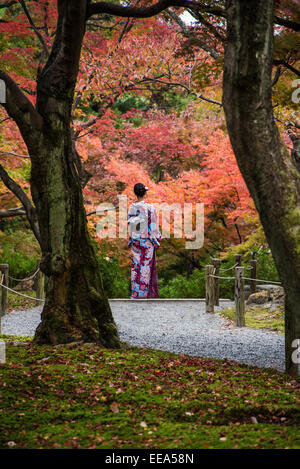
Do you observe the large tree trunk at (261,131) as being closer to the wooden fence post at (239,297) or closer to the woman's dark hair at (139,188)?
the wooden fence post at (239,297)

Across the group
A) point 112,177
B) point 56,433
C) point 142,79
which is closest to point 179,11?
point 142,79

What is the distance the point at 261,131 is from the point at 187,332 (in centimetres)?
546

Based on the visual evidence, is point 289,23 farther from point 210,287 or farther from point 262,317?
point 210,287

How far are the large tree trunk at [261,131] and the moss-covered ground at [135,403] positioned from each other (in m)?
0.92

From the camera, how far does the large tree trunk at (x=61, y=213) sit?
4.98 metres

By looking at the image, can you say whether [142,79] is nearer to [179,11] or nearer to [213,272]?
[179,11]

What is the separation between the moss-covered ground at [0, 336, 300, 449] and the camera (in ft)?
9.00

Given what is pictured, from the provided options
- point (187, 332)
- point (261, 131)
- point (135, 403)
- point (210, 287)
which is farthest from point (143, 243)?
point (261, 131)

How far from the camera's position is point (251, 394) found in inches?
146

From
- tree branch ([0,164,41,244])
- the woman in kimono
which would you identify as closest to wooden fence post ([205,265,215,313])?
the woman in kimono

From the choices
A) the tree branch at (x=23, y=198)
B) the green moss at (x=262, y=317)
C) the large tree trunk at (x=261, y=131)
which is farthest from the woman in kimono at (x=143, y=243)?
the large tree trunk at (x=261, y=131)

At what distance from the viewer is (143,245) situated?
10711 millimetres

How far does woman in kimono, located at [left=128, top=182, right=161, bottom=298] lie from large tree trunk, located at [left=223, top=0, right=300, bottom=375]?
6.58 metres
